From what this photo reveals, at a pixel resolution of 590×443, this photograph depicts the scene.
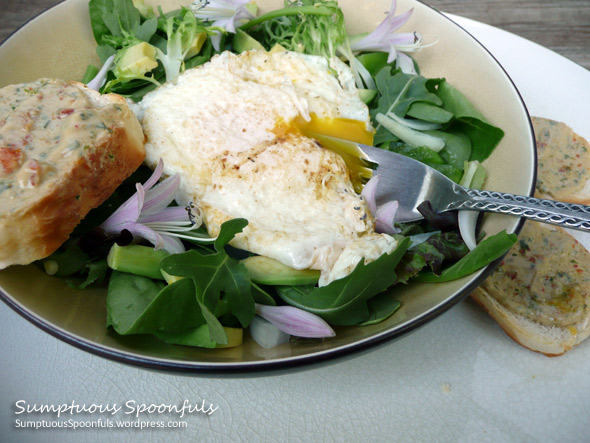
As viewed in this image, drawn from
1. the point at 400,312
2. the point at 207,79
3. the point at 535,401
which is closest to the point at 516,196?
the point at 400,312

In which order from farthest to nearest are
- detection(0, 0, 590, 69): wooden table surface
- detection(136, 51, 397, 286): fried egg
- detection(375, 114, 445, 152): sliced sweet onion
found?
detection(0, 0, 590, 69): wooden table surface < detection(375, 114, 445, 152): sliced sweet onion < detection(136, 51, 397, 286): fried egg

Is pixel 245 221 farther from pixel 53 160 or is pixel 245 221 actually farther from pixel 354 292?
pixel 53 160

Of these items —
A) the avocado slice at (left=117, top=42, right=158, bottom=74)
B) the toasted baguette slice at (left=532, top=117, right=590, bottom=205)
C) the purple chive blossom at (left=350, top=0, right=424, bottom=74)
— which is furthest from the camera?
the toasted baguette slice at (left=532, top=117, right=590, bottom=205)

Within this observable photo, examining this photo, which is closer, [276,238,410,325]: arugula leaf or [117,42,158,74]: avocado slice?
[276,238,410,325]: arugula leaf

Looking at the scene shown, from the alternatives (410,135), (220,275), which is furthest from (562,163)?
(220,275)

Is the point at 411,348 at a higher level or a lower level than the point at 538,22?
lower

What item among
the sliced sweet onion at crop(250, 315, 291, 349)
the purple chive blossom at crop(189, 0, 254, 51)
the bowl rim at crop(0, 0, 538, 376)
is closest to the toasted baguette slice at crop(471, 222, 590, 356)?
the bowl rim at crop(0, 0, 538, 376)

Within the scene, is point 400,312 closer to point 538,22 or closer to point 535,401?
point 535,401

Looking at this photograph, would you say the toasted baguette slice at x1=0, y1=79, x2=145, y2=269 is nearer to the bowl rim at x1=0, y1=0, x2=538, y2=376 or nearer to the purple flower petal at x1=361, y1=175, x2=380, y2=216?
the bowl rim at x1=0, y1=0, x2=538, y2=376
